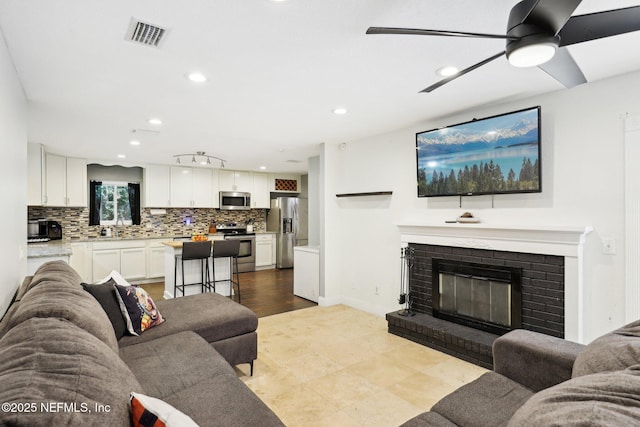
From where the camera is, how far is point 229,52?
2.12 metres

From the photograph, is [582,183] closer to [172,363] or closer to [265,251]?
[172,363]

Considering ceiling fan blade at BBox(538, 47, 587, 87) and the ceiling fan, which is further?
ceiling fan blade at BBox(538, 47, 587, 87)

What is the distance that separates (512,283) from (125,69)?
3637 mm

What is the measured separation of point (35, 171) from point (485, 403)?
19.9 ft

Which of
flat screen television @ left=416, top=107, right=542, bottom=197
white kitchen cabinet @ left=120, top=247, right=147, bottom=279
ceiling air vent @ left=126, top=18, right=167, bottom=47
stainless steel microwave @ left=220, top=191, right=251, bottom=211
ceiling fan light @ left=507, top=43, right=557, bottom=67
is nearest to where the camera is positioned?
ceiling fan light @ left=507, top=43, right=557, bottom=67

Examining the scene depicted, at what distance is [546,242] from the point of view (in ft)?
9.09

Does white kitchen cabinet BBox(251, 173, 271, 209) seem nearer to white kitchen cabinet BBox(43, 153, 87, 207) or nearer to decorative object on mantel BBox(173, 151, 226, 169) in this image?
decorative object on mantel BBox(173, 151, 226, 169)

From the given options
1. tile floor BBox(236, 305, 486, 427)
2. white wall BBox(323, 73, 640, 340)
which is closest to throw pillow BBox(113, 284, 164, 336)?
tile floor BBox(236, 305, 486, 427)

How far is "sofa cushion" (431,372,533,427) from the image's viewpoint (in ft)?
4.53

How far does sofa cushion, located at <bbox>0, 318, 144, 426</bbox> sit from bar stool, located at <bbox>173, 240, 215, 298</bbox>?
11.1 feet

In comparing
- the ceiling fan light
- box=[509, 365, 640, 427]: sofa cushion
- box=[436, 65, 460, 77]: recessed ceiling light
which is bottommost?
box=[509, 365, 640, 427]: sofa cushion

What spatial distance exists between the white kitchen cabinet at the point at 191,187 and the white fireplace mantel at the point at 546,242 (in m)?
5.23

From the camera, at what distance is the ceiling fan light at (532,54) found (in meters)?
1.40

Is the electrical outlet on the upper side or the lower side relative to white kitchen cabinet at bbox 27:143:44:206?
lower
